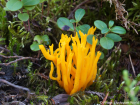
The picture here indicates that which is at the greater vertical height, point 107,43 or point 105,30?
point 105,30

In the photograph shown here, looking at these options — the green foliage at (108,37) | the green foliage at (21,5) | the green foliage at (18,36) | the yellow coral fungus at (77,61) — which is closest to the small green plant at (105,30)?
the green foliage at (108,37)

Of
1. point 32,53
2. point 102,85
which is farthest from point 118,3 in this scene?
point 32,53

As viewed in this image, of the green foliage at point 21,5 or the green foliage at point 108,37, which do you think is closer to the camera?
the green foliage at point 21,5

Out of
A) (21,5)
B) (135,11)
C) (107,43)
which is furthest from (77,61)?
(135,11)

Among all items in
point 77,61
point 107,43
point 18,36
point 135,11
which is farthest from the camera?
point 135,11

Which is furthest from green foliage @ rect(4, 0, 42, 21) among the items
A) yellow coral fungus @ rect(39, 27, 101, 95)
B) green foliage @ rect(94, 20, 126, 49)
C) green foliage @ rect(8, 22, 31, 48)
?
green foliage @ rect(94, 20, 126, 49)

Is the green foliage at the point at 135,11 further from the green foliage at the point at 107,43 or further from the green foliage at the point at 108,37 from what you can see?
the green foliage at the point at 107,43

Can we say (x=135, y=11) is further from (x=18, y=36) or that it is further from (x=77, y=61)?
(x=18, y=36)

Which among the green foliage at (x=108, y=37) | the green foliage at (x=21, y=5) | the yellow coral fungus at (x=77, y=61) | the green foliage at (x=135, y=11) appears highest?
the green foliage at (x=21, y=5)

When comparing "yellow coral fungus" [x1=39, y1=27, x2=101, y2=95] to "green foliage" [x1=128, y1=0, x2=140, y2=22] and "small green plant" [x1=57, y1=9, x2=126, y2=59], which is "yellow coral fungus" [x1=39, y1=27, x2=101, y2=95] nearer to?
"small green plant" [x1=57, y1=9, x2=126, y2=59]

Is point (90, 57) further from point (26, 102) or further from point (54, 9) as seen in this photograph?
point (54, 9)

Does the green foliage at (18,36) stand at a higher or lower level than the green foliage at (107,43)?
higher
